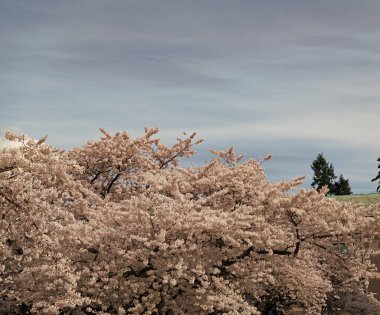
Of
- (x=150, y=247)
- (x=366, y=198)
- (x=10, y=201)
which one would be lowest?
(x=150, y=247)

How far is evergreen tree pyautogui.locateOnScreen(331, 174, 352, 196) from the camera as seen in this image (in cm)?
6844

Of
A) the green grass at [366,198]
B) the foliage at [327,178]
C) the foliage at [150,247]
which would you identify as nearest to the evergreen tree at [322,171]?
the foliage at [327,178]

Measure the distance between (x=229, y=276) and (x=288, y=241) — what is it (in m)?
2.24

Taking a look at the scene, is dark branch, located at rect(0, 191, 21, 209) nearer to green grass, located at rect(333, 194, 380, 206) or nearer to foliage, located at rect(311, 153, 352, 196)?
green grass, located at rect(333, 194, 380, 206)

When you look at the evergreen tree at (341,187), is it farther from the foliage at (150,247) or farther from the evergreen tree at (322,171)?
the foliage at (150,247)

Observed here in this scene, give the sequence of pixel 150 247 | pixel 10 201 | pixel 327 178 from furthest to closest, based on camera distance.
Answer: pixel 327 178, pixel 150 247, pixel 10 201

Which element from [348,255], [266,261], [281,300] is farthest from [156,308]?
[281,300]

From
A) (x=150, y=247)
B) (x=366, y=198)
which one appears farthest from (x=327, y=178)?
(x=150, y=247)

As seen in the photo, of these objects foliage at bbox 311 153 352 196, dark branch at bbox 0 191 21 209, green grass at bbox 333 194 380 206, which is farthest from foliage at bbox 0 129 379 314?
foliage at bbox 311 153 352 196

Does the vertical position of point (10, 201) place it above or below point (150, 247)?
above

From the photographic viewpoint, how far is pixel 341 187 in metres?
68.9

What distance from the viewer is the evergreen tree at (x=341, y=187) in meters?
68.4

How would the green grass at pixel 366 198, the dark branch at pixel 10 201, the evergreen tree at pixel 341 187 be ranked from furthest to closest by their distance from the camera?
the evergreen tree at pixel 341 187 < the green grass at pixel 366 198 < the dark branch at pixel 10 201

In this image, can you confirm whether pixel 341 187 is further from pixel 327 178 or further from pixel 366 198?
pixel 366 198
